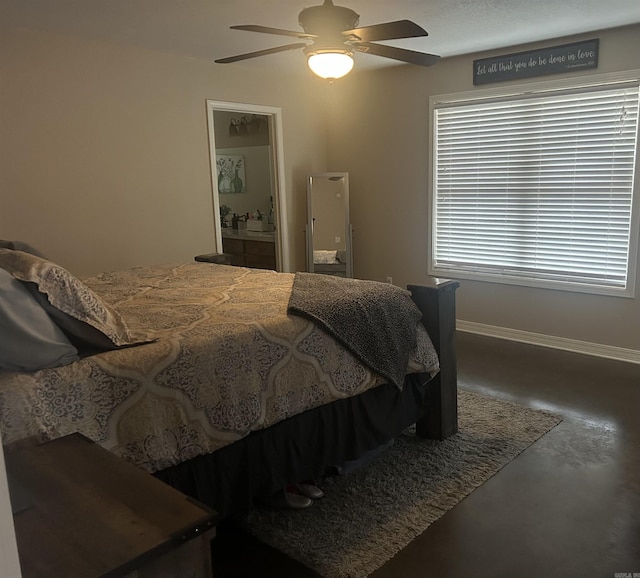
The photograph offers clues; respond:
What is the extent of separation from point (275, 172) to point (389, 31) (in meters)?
3.00

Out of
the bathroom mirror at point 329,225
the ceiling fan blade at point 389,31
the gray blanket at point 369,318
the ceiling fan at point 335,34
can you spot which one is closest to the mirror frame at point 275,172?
the bathroom mirror at point 329,225

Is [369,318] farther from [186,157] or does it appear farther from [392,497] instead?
[186,157]

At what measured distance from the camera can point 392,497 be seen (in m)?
2.44

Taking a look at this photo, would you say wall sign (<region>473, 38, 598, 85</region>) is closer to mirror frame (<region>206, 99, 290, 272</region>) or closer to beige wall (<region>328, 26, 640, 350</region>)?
beige wall (<region>328, 26, 640, 350</region>)

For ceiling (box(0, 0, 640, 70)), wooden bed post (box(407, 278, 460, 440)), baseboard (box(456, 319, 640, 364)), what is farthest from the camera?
baseboard (box(456, 319, 640, 364))

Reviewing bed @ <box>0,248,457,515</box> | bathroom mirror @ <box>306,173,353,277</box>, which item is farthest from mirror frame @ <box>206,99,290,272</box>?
bed @ <box>0,248,457,515</box>

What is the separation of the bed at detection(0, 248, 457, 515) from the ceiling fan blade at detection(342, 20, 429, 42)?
1138 mm

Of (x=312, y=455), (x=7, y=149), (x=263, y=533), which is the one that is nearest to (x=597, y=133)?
(x=312, y=455)

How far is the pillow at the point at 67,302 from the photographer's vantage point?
1804mm

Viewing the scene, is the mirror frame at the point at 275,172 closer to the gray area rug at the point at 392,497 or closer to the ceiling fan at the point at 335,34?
the ceiling fan at the point at 335,34

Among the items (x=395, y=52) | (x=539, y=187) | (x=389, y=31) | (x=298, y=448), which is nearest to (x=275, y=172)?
(x=539, y=187)

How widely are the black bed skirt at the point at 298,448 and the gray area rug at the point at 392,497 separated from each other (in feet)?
0.51

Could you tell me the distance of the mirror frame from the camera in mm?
4773

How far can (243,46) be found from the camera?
418cm
